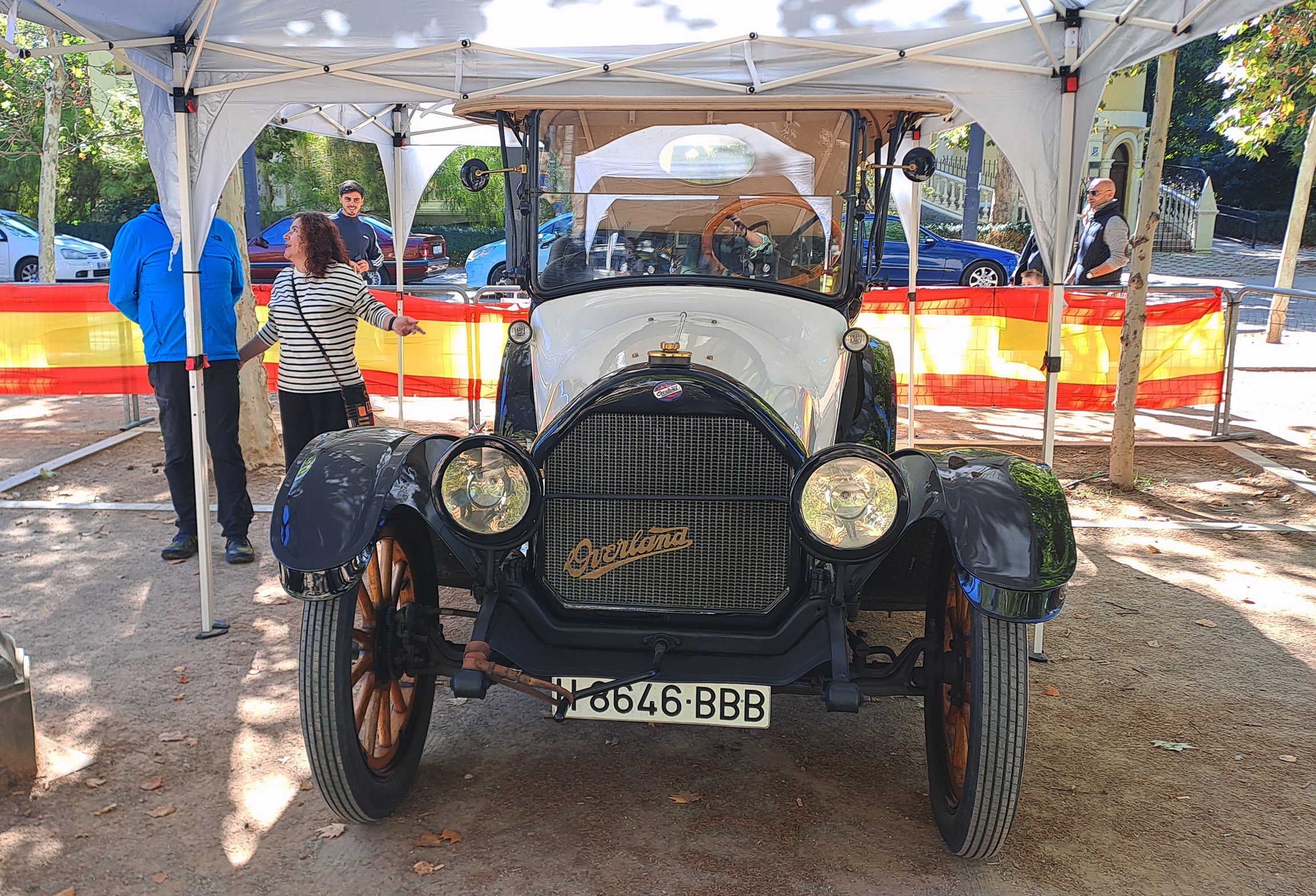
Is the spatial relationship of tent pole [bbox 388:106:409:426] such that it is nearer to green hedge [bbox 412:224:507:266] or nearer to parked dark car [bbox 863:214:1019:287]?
parked dark car [bbox 863:214:1019:287]

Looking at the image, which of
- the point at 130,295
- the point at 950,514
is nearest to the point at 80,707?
the point at 130,295

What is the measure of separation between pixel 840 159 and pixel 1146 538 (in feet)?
11.2

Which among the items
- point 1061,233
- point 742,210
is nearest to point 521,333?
point 742,210

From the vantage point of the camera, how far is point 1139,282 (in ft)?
23.4

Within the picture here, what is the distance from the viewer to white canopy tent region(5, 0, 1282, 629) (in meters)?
4.48

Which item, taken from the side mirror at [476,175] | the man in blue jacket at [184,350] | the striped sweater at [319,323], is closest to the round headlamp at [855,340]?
the side mirror at [476,175]

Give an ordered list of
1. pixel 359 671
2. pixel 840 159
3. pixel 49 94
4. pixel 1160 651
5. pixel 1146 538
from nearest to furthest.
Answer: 1. pixel 359 671
2. pixel 840 159
3. pixel 1160 651
4. pixel 1146 538
5. pixel 49 94

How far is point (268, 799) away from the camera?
12.0 feet

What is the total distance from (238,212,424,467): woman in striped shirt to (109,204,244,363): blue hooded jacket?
30 centimetres

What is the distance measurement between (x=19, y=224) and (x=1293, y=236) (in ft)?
65.1

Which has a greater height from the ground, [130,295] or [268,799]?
[130,295]

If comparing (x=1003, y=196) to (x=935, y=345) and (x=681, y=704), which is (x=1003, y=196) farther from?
(x=681, y=704)

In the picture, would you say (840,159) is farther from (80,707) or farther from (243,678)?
(80,707)

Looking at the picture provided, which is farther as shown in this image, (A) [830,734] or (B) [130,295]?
(B) [130,295]
